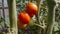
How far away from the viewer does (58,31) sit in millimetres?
740

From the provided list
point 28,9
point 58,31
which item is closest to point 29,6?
point 28,9

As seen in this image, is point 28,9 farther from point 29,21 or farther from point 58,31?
point 58,31

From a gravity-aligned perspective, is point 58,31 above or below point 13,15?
below

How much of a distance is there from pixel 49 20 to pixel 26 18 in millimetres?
75

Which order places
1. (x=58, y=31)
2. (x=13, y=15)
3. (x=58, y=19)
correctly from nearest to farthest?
(x=13, y=15), (x=58, y=31), (x=58, y=19)

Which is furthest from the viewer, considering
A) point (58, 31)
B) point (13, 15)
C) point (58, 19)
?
point (58, 19)

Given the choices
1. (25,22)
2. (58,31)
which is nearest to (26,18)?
(25,22)

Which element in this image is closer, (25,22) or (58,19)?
(25,22)

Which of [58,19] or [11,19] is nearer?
[11,19]

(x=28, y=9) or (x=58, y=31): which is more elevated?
(x=28, y=9)

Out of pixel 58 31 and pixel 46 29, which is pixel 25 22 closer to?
pixel 46 29

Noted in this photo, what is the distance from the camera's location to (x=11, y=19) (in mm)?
454

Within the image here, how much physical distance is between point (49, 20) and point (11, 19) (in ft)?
0.36

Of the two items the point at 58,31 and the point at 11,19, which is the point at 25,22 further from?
the point at 58,31
